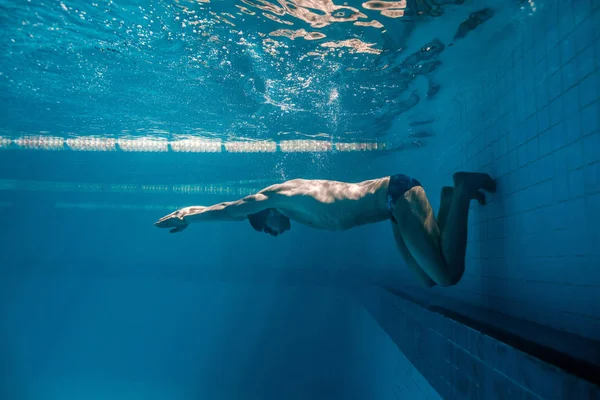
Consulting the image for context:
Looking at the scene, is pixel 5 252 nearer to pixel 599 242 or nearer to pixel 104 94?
pixel 104 94

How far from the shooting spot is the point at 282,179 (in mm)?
22688

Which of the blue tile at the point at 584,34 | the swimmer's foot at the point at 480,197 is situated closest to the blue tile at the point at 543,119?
the blue tile at the point at 584,34

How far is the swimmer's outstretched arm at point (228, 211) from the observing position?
15.1 feet

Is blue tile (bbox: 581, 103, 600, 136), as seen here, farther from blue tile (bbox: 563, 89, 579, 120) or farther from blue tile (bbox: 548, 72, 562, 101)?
blue tile (bbox: 548, 72, 562, 101)

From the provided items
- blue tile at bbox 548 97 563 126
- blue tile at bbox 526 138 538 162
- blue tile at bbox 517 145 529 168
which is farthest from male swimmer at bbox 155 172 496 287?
blue tile at bbox 548 97 563 126

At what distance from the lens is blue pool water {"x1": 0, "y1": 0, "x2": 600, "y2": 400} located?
3.89 m

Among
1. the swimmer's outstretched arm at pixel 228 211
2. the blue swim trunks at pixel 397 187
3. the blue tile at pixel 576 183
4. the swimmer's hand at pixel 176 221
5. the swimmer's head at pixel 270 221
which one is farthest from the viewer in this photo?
the swimmer's hand at pixel 176 221

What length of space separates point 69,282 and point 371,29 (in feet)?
110

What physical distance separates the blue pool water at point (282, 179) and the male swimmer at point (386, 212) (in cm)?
67

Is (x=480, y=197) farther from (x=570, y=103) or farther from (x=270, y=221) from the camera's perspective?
(x=270, y=221)

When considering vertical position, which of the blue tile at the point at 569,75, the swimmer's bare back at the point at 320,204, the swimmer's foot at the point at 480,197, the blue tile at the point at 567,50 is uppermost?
the blue tile at the point at 567,50

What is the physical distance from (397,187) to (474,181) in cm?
121

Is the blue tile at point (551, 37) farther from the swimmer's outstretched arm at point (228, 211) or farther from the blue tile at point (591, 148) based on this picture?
the swimmer's outstretched arm at point (228, 211)

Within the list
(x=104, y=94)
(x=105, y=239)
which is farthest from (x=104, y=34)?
(x=105, y=239)
